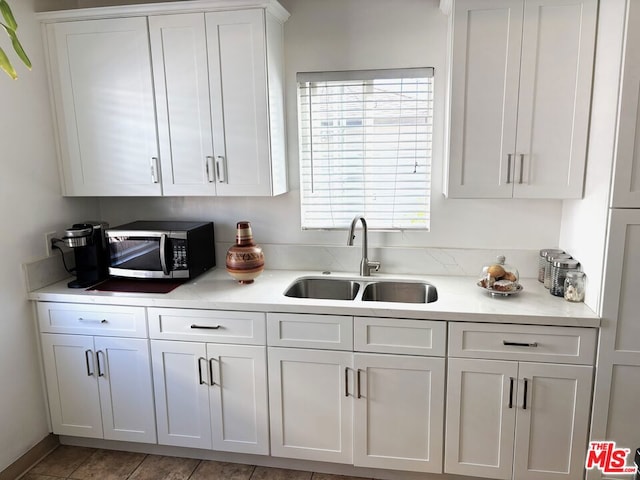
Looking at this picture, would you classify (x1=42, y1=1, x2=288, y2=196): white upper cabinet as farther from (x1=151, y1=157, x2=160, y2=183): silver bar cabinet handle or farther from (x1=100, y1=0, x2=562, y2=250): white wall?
(x1=100, y1=0, x2=562, y2=250): white wall

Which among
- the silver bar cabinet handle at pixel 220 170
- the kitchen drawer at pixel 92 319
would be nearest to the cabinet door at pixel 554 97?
the silver bar cabinet handle at pixel 220 170

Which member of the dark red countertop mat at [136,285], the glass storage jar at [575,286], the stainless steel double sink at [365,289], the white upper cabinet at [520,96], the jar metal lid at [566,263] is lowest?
the stainless steel double sink at [365,289]

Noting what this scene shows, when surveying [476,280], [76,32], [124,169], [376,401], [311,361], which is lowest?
[376,401]

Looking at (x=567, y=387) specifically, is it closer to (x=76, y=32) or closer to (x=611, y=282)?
(x=611, y=282)

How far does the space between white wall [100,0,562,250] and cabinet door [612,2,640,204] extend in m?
0.62

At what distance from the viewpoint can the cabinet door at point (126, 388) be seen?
2.38 m

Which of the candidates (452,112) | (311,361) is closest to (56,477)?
(311,361)

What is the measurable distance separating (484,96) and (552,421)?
148 centimetres

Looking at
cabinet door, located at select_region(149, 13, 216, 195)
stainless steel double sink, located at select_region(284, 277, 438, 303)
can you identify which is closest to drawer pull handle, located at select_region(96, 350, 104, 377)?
cabinet door, located at select_region(149, 13, 216, 195)

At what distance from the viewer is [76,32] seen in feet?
8.04

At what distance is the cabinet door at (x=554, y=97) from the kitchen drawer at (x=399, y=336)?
77 centimetres

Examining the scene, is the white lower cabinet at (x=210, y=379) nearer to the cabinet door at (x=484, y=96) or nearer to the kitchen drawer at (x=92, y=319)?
the kitchen drawer at (x=92, y=319)

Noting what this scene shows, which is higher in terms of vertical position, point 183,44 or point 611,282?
point 183,44

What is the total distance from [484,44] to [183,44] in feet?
4.80
